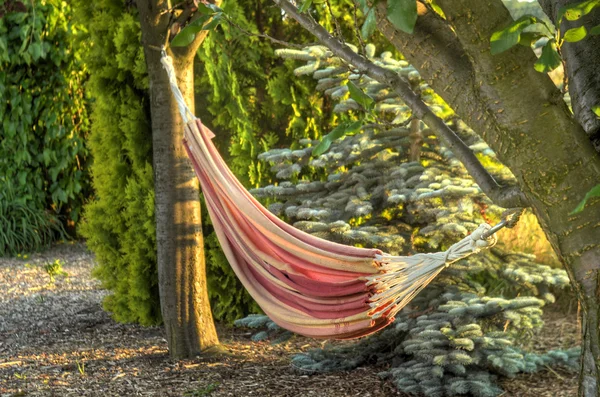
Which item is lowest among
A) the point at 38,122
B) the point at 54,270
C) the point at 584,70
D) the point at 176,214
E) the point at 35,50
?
the point at 54,270

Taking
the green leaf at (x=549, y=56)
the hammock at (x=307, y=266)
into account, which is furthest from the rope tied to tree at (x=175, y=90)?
the green leaf at (x=549, y=56)

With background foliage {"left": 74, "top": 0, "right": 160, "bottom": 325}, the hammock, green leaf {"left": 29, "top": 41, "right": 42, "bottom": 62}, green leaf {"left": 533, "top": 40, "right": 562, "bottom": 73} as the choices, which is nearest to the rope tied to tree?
the hammock

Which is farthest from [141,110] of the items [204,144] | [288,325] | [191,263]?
[288,325]

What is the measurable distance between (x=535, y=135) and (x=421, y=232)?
1.57 m

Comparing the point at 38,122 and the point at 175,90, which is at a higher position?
the point at 38,122

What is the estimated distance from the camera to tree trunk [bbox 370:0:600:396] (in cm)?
143

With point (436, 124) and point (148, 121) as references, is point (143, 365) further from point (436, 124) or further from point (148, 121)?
point (436, 124)

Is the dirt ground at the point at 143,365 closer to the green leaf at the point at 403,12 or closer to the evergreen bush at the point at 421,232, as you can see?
the evergreen bush at the point at 421,232

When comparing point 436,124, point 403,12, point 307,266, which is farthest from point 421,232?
point 403,12

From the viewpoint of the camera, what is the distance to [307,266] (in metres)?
2.21

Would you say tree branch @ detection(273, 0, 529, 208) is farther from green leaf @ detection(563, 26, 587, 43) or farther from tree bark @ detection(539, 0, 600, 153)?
green leaf @ detection(563, 26, 587, 43)

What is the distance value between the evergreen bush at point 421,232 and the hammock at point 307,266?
0.58 m

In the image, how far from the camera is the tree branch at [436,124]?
5.44ft

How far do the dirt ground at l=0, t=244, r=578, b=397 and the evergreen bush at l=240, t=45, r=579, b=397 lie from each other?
114mm
